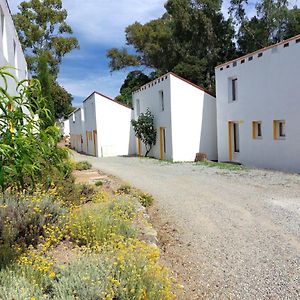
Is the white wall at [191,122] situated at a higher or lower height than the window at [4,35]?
lower

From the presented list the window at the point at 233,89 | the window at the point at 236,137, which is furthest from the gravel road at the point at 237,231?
the window at the point at 233,89

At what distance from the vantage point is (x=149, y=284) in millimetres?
3410

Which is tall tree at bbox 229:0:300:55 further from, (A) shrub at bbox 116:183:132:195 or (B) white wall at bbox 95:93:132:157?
(A) shrub at bbox 116:183:132:195

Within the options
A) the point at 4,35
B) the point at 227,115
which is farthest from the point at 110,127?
the point at 4,35

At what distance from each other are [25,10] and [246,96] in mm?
29053

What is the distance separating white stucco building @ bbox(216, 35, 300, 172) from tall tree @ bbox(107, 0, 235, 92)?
42.8 ft

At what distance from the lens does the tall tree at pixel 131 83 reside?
3994 centimetres

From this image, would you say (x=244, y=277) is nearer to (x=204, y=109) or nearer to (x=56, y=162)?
(x=56, y=162)

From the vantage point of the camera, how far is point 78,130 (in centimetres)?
3778

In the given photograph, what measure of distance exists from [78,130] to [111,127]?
11.8 meters

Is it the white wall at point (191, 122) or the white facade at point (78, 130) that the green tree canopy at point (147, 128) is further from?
the white facade at point (78, 130)

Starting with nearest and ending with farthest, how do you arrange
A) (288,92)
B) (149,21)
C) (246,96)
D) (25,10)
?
(288,92)
(246,96)
(25,10)
(149,21)

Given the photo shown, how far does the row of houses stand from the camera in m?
13.3

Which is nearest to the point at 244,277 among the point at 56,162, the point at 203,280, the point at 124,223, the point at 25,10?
the point at 203,280
